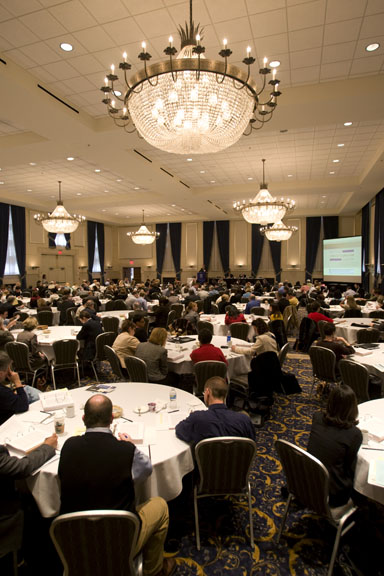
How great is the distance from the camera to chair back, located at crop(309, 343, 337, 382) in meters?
5.39

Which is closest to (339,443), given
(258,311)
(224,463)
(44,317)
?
(224,463)

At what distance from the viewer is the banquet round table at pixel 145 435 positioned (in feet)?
8.29

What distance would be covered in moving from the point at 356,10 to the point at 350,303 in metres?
6.96

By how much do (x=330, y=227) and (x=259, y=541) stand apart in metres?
22.3

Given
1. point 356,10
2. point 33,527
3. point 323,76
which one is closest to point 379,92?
point 323,76

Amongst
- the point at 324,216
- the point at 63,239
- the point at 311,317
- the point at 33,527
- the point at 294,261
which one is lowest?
the point at 33,527

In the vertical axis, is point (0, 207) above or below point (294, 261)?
above

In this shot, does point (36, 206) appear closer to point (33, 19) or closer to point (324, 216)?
point (33, 19)

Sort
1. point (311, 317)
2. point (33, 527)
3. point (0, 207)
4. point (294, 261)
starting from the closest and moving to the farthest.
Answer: point (33, 527) < point (311, 317) < point (0, 207) < point (294, 261)

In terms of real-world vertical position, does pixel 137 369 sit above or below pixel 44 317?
below

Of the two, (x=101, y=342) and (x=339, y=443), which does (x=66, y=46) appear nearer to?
(x=101, y=342)

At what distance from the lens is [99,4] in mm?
4480

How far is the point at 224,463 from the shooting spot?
2.74 metres

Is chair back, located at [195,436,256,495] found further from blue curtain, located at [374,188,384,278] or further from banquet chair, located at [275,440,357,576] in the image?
blue curtain, located at [374,188,384,278]
